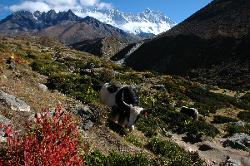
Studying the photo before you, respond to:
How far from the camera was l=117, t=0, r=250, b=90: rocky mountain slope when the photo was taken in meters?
91.6

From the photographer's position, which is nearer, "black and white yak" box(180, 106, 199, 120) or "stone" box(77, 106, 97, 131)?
"stone" box(77, 106, 97, 131)

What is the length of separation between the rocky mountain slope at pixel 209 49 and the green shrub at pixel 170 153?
51562 millimetres

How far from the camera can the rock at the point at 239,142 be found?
26.6m

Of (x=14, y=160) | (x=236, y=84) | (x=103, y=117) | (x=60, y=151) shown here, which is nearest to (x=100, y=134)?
(x=103, y=117)

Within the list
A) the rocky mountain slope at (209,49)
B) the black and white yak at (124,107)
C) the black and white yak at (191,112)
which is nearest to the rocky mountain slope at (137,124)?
A: the black and white yak at (124,107)

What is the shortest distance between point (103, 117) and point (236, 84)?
51.4m

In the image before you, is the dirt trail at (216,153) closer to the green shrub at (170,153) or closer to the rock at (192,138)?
the rock at (192,138)

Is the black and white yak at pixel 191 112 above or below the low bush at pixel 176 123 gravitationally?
above

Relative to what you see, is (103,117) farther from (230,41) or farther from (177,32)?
(177,32)

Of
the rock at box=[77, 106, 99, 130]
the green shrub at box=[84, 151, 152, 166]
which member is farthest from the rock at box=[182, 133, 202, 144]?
the green shrub at box=[84, 151, 152, 166]

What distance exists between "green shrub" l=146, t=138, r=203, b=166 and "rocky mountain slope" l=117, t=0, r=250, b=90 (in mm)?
51562

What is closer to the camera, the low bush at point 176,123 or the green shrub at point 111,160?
the green shrub at point 111,160

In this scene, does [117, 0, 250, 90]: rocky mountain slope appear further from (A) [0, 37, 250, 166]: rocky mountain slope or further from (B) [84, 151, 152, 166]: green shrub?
(B) [84, 151, 152, 166]: green shrub

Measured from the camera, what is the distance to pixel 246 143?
27.1 metres
